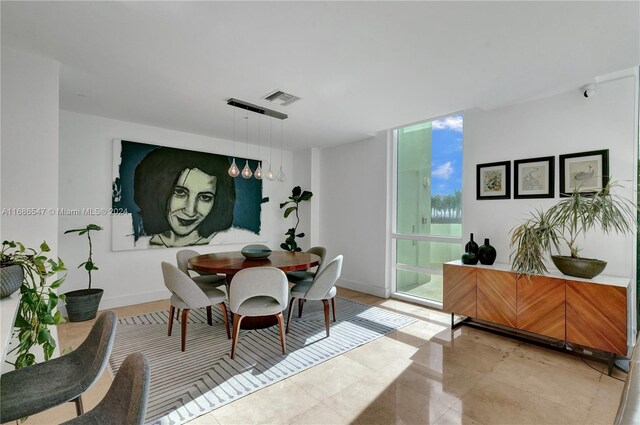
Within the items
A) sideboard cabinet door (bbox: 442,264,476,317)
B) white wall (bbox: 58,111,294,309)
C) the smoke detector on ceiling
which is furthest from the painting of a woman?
sideboard cabinet door (bbox: 442,264,476,317)

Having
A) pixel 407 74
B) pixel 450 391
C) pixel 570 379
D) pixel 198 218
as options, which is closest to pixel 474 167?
pixel 407 74

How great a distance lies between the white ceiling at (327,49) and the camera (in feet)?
6.23

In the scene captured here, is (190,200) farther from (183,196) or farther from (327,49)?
(327,49)

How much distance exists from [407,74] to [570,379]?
2.96m

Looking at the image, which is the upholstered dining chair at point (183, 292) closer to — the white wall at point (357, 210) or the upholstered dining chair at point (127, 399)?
the upholstered dining chair at point (127, 399)

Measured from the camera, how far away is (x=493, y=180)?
Answer: 358cm

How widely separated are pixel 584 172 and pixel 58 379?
433 cm

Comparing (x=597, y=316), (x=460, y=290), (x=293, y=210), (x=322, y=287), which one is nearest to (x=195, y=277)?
(x=322, y=287)

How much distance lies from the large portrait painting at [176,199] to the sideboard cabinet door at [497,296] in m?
3.92

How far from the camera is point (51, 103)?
2.49 m

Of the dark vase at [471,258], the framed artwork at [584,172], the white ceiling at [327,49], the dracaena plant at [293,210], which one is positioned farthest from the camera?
the dracaena plant at [293,210]

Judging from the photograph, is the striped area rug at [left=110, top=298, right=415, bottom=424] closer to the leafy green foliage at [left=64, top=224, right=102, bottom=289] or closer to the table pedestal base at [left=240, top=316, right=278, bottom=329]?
the table pedestal base at [left=240, top=316, right=278, bottom=329]

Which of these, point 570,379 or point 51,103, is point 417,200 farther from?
point 51,103

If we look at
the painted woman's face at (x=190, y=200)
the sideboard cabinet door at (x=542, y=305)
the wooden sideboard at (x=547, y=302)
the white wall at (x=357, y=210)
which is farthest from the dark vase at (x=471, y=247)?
the painted woman's face at (x=190, y=200)
